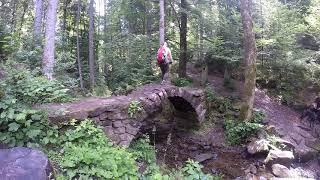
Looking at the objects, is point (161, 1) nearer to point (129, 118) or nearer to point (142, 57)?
point (142, 57)

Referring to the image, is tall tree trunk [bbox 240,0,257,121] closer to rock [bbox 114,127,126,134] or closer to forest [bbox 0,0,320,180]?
forest [bbox 0,0,320,180]

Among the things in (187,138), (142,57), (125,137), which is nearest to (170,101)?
(187,138)

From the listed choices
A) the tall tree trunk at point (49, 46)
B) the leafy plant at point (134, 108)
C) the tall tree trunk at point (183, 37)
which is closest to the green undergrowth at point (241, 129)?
the tall tree trunk at point (183, 37)

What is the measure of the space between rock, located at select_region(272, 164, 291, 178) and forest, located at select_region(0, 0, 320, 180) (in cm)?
3

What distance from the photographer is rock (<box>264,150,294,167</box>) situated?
1043 cm

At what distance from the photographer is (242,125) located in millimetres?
12430

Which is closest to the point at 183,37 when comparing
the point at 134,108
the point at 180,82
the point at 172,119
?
the point at 180,82

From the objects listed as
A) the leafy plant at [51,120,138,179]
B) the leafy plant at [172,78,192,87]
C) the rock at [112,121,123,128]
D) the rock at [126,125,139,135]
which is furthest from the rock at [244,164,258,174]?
the leafy plant at [51,120,138,179]

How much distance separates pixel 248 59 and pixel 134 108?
5.30m

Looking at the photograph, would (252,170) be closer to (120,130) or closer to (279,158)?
(279,158)

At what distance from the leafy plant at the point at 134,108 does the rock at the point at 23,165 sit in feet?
11.4

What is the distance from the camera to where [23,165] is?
18.1 ft

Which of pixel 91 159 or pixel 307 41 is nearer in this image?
pixel 91 159

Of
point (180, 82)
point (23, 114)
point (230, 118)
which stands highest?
point (180, 82)
